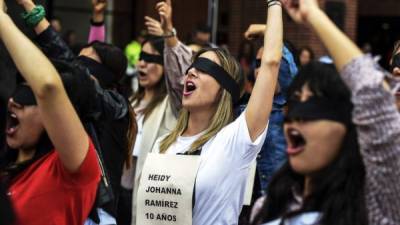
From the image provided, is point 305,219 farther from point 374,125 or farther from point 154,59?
point 154,59

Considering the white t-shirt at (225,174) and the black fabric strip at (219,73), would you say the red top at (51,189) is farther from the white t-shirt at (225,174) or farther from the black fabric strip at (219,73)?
the black fabric strip at (219,73)

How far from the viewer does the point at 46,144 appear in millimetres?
3436

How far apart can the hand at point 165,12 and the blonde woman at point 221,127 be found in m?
1.31

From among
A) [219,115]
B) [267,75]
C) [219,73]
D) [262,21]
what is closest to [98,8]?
[219,73]

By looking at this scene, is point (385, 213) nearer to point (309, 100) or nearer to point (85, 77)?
point (309, 100)

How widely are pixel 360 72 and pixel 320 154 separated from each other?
0.95 ft

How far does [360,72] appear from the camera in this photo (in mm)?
2623

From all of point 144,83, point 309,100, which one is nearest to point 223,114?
point 309,100

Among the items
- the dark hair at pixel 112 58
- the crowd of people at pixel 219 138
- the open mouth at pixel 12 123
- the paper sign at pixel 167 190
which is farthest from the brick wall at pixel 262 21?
the open mouth at pixel 12 123

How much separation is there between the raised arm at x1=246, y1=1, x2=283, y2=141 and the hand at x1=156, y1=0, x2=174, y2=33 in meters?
2.13

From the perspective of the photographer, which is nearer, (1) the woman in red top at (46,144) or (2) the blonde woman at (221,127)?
(1) the woman in red top at (46,144)

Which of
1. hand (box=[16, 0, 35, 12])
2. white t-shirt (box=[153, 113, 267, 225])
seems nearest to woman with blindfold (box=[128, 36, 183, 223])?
hand (box=[16, 0, 35, 12])

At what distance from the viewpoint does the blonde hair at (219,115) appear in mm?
4383

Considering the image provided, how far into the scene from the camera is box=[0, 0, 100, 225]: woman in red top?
9.91ft
